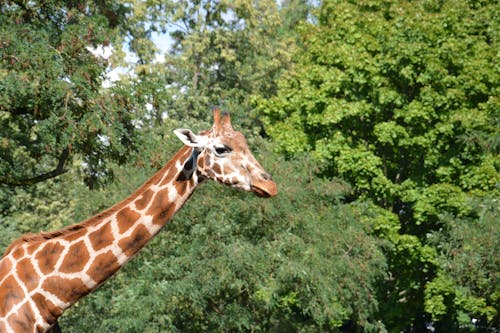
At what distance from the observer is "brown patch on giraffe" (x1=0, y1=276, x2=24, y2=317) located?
862 centimetres

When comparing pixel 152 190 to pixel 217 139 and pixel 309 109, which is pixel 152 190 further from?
pixel 309 109

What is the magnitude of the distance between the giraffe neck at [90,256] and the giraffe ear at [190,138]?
8.6 inches

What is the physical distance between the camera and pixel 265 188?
8.39 m

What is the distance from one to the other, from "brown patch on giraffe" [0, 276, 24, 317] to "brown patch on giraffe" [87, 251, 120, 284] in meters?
0.76

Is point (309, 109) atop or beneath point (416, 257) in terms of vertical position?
atop

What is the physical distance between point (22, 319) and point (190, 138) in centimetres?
253

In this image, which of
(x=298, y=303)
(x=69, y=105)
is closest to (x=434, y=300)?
(x=298, y=303)

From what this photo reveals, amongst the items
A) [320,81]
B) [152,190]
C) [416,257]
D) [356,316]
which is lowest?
[356,316]

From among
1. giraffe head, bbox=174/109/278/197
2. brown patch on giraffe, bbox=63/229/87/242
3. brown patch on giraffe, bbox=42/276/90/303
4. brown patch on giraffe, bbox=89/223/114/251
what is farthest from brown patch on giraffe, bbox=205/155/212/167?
brown patch on giraffe, bbox=42/276/90/303

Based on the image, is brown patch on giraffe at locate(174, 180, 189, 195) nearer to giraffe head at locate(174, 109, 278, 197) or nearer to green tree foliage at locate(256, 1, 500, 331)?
giraffe head at locate(174, 109, 278, 197)

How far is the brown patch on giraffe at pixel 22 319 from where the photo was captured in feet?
28.0

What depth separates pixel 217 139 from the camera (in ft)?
28.6

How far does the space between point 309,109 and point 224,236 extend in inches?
382

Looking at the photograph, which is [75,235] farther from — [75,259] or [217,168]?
[217,168]
